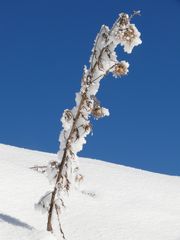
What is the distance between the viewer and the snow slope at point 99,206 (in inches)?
372

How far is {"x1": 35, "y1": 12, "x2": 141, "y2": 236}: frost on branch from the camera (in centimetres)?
778

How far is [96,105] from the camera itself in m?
8.00

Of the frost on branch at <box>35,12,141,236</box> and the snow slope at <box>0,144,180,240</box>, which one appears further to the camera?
the snow slope at <box>0,144,180,240</box>

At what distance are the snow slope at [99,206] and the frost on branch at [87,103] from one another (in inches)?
33.6

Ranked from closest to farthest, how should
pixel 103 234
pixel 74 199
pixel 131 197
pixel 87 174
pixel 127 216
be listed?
1. pixel 103 234
2. pixel 127 216
3. pixel 74 199
4. pixel 131 197
5. pixel 87 174

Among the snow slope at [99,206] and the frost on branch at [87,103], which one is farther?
the snow slope at [99,206]

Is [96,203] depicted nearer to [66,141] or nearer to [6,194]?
[6,194]

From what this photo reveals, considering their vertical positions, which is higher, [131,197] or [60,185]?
[131,197]

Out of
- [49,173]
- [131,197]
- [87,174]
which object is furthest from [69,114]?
[87,174]

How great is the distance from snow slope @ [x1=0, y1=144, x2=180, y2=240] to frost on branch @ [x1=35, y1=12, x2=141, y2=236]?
85cm

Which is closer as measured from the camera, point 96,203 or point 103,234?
point 103,234

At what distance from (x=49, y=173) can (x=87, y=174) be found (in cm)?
704

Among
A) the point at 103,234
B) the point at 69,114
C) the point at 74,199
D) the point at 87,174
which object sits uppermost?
the point at 87,174

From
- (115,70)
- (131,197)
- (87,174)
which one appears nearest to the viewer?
(115,70)
